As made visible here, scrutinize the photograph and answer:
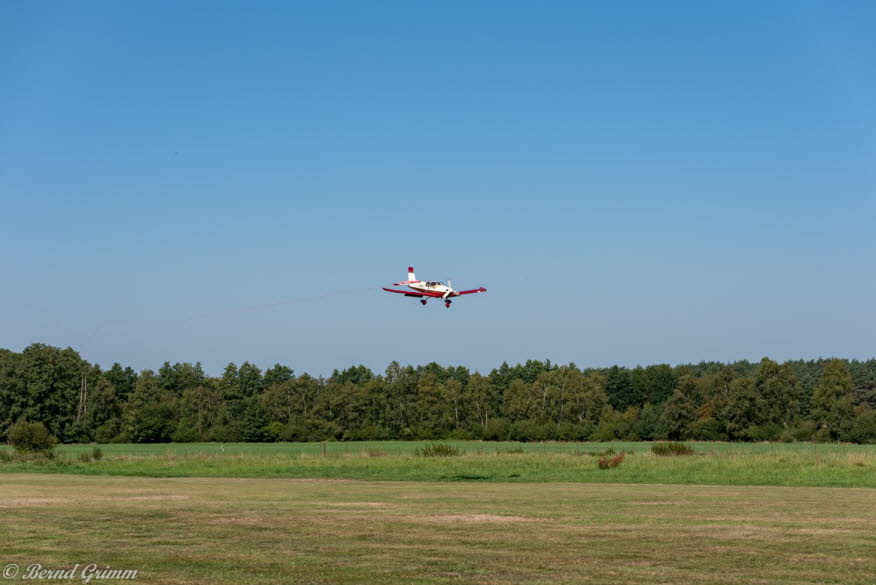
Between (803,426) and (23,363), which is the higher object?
(23,363)

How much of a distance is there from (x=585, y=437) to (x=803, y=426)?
29209 mm

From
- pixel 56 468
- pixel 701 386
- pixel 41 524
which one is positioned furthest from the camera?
pixel 701 386

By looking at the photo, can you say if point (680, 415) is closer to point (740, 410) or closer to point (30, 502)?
point (740, 410)

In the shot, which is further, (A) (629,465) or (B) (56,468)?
(B) (56,468)

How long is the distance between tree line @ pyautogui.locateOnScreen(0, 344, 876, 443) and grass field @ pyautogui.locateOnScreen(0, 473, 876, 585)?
9815 centimetres

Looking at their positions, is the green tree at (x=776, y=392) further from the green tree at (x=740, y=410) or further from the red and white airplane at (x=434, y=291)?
the red and white airplane at (x=434, y=291)

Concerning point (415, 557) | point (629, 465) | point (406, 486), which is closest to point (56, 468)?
point (406, 486)

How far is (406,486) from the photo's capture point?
45.7 meters

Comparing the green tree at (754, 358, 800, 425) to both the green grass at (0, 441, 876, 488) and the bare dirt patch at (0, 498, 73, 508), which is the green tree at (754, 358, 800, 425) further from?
the bare dirt patch at (0, 498, 73, 508)

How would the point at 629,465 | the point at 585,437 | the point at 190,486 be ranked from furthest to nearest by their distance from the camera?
the point at 585,437 < the point at 629,465 < the point at 190,486

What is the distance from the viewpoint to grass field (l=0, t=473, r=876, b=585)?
18.1m

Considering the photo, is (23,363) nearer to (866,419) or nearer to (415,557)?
(866,419)

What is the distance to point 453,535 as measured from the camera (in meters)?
24.0

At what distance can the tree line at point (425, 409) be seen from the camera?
5261 inches
